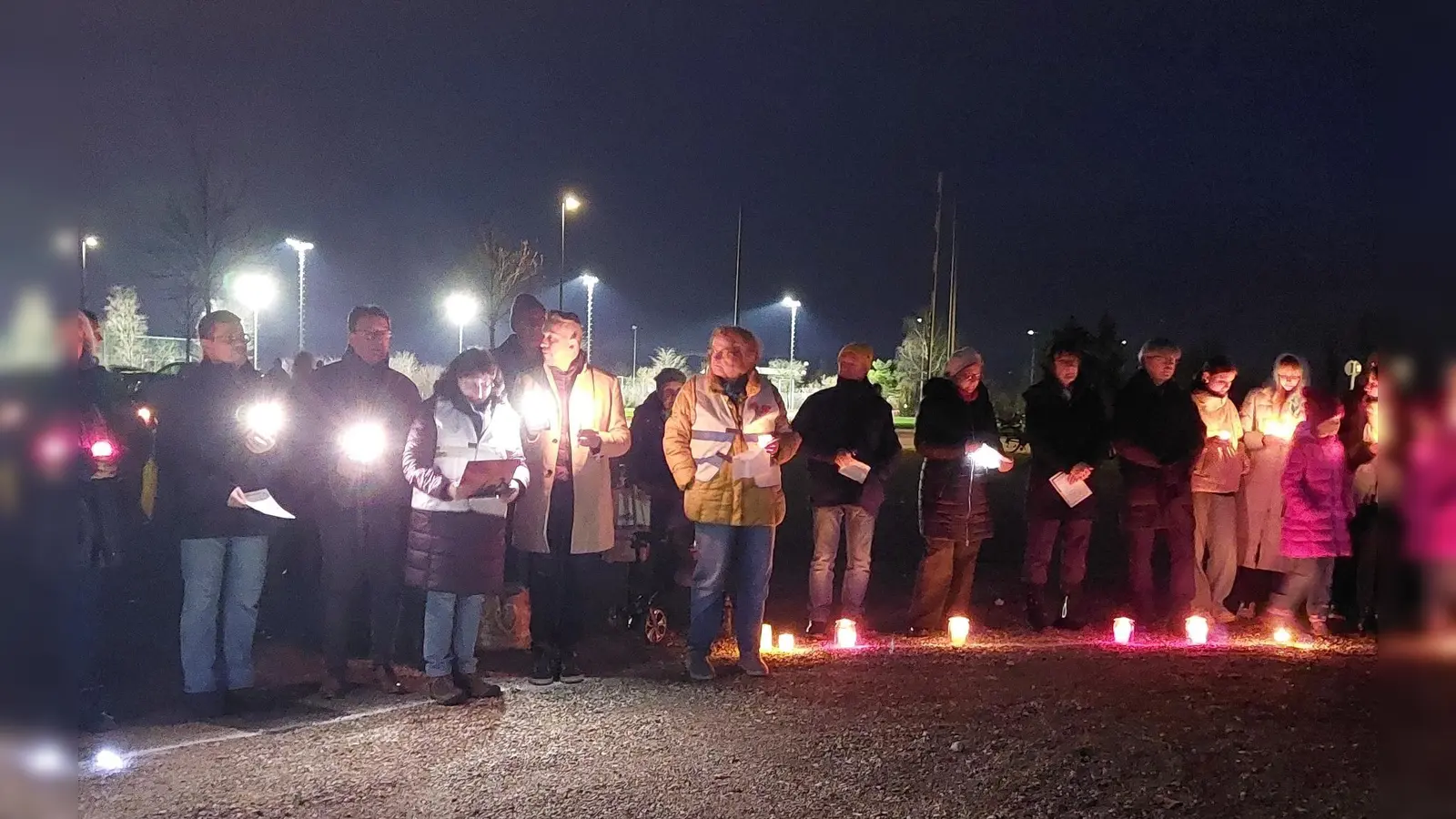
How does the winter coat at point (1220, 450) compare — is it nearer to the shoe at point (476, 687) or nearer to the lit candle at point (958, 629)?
the lit candle at point (958, 629)

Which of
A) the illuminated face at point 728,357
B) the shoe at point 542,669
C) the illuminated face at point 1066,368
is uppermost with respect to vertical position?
the illuminated face at point 1066,368

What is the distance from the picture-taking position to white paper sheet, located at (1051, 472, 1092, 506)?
22.3ft

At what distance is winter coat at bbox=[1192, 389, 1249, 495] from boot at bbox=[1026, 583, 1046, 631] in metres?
1.42

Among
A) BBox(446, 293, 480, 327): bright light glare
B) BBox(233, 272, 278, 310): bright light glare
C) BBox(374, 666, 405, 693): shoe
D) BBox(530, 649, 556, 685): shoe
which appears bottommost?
BBox(374, 666, 405, 693): shoe

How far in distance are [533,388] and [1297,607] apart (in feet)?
19.1

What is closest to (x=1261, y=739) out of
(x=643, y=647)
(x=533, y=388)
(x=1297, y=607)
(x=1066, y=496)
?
(x=1066, y=496)

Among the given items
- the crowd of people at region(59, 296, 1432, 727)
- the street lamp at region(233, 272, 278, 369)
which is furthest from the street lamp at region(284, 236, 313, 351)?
the crowd of people at region(59, 296, 1432, 727)

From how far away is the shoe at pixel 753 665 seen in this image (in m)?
5.62

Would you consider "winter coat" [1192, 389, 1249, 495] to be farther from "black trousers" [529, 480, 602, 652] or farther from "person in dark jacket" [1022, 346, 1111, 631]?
"black trousers" [529, 480, 602, 652]

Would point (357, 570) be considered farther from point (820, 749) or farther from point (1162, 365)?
point (1162, 365)

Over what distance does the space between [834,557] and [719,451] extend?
1.66 metres

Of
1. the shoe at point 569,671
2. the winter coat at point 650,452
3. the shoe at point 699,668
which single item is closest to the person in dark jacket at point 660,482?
the winter coat at point 650,452

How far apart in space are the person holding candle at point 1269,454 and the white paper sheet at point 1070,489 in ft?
4.41

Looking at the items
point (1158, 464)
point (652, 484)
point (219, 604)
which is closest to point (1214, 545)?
point (1158, 464)
